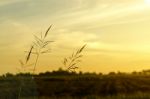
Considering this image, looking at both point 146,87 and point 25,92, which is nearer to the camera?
point 25,92

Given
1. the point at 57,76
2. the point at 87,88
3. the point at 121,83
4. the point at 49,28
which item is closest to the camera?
the point at 49,28

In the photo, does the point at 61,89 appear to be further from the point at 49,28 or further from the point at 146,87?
the point at 49,28

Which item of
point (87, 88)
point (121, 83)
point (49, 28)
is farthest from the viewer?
point (121, 83)

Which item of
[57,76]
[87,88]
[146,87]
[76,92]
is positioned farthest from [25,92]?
[57,76]

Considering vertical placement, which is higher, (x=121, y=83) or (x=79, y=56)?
(x=121, y=83)

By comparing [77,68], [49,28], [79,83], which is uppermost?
[79,83]

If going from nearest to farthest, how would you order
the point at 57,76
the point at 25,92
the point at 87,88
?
1. the point at 25,92
2. the point at 87,88
3. the point at 57,76

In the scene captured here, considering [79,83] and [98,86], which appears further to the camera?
[79,83]

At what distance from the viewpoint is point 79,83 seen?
5078 cm

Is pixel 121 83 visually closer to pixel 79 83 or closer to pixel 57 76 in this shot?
pixel 79 83

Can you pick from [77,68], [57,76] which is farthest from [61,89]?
[77,68]

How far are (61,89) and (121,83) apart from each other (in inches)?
286

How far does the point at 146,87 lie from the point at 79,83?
789 cm

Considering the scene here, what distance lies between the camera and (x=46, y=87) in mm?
46594
